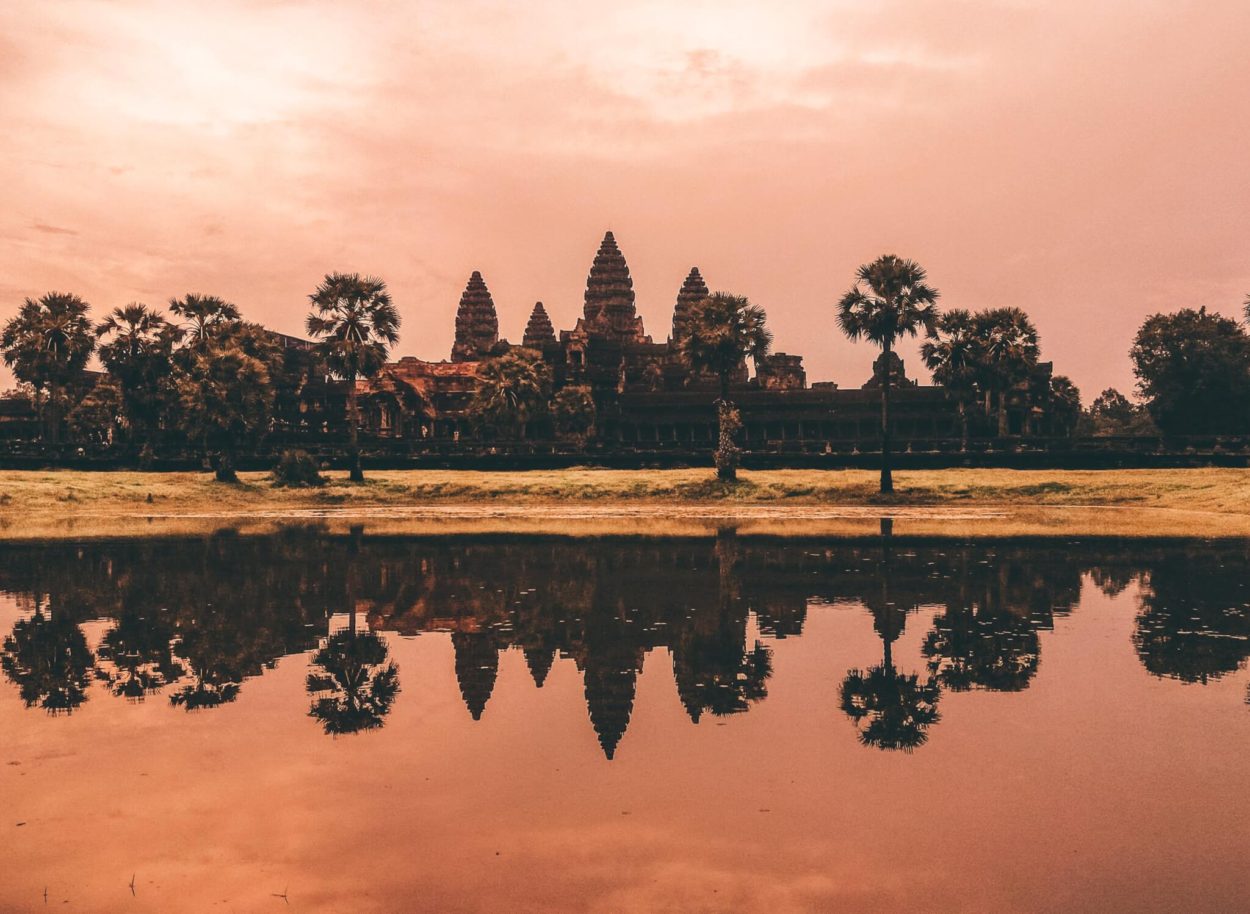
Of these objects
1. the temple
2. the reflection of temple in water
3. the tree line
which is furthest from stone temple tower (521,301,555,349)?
the reflection of temple in water

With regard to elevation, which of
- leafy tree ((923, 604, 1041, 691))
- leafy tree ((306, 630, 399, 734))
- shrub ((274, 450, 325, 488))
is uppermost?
shrub ((274, 450, 325, 488))

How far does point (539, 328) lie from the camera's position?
6506 inches

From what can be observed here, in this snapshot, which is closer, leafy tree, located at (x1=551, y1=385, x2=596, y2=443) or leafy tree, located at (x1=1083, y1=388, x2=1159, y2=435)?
leafy tree, located at (x1=551, y1=385, x2=596, y2=443)

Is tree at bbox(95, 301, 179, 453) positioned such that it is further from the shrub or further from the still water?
the still water

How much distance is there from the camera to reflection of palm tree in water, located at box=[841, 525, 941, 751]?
14.6 m

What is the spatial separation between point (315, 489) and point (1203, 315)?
249 ft

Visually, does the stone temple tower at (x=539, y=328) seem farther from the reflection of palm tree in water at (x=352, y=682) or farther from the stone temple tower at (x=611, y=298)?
the reflection of palm tree in water at (x=352, y=682)

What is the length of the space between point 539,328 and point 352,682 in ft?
488

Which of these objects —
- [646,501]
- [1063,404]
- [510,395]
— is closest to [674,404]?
[510,395]

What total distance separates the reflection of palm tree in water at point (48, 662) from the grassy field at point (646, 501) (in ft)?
79.7

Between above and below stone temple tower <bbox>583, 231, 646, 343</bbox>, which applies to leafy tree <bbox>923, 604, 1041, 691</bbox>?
below

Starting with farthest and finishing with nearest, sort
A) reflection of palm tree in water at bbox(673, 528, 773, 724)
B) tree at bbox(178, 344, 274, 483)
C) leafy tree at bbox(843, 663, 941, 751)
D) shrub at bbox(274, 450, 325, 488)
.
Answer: tree at bbox(178, 344, 274, 483) < shrub at bbox(274, 450, 325, 488) < reflection of palm tree in water at bbox(673, 528, 773, 724) < leafy tree at bbox(843, 663, 941, 751)

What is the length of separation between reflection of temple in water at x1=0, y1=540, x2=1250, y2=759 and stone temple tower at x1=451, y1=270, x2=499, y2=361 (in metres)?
134

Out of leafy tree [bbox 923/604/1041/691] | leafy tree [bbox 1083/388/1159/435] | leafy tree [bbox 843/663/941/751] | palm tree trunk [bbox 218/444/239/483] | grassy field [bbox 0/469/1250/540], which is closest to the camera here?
leafy tree [bbox 843/663/941/751]
